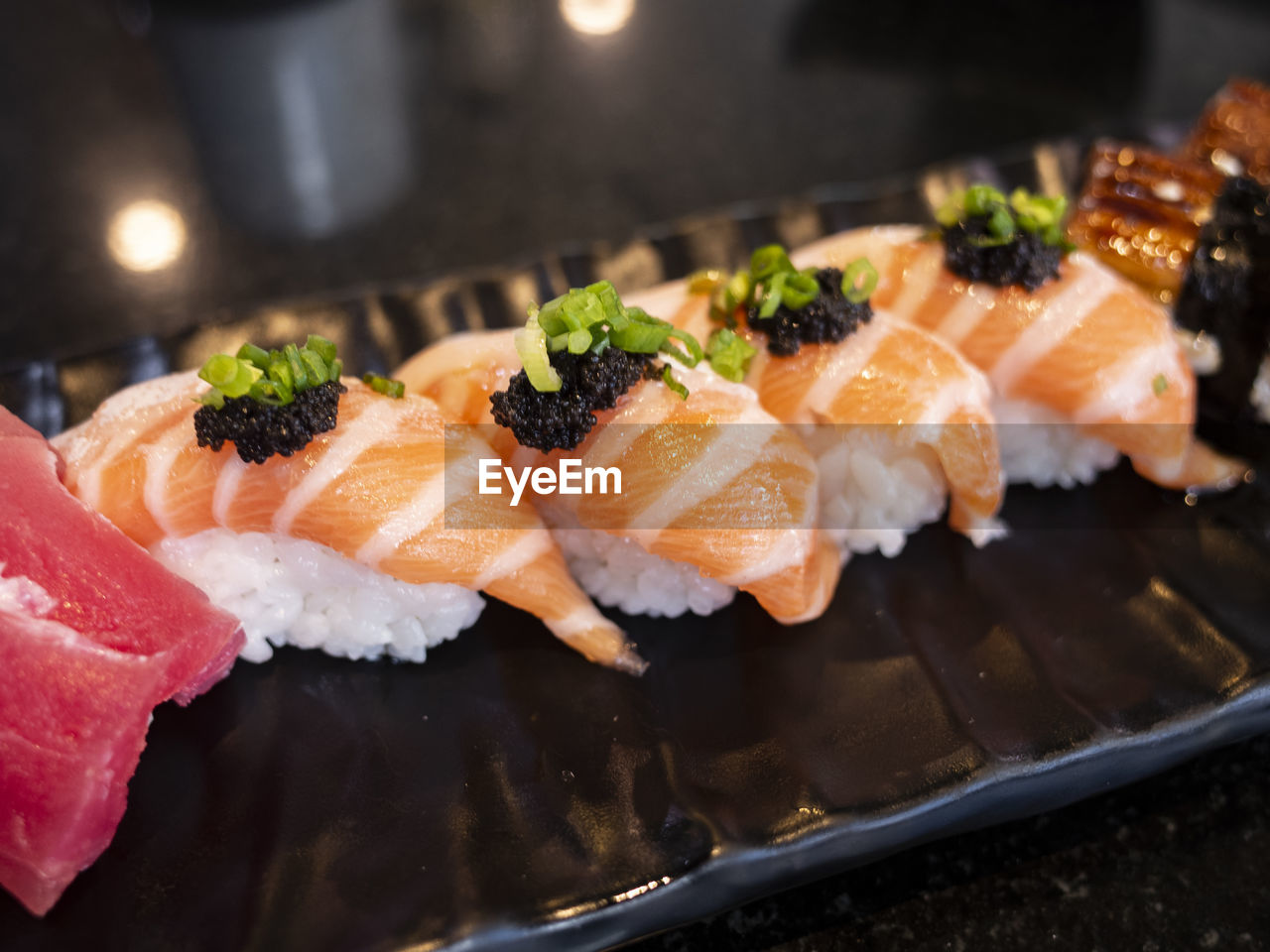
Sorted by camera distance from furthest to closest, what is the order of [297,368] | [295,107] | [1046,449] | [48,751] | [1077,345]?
[295,107] < [1046,449] < [1077,345] < [297,368] < [48,751]

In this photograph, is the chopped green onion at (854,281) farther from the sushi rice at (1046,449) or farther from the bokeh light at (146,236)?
the bokeh light at (146,236)

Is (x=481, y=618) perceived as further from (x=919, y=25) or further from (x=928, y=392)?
(x=919, y=25)

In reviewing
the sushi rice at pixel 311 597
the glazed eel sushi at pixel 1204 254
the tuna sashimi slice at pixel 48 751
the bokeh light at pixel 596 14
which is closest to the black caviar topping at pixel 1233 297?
the glazed eel sushi at pixel 1204 254

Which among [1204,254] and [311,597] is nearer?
[311,597]

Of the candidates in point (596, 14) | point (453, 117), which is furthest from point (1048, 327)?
point (596, 14)

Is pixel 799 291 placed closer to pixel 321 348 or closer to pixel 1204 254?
pixel 321 348

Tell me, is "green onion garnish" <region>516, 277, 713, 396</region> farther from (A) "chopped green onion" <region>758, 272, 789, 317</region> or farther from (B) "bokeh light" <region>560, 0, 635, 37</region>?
(B) "bokeh light" <region>560, 0, 635, 37</region>
